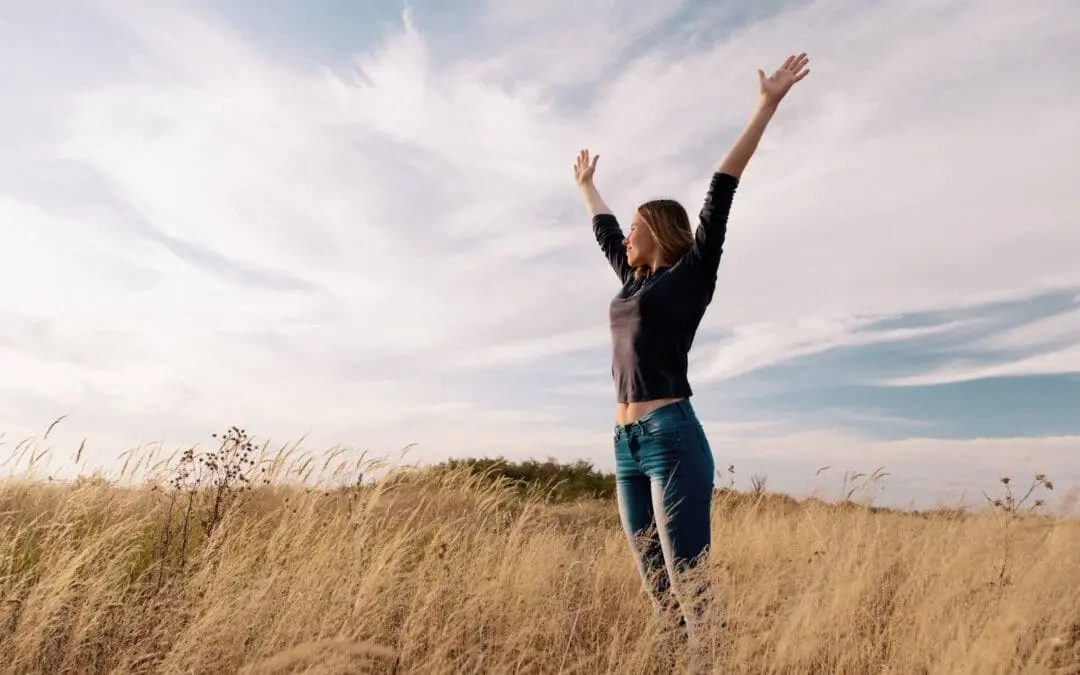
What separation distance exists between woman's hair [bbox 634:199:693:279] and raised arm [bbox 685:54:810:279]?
5.7 inches

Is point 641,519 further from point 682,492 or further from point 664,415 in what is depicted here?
point 664,415

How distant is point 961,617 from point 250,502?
6606mm

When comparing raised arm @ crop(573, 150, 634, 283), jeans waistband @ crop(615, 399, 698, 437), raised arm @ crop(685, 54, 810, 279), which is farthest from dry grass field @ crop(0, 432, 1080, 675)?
raised arm @ crop(573, 150, 634, 283)

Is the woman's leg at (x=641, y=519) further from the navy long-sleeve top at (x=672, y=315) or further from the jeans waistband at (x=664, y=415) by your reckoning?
the navy long-sleeve top at (x=672, y=315)

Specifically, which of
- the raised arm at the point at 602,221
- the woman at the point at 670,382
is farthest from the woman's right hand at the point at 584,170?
the woman at the point at 670,382

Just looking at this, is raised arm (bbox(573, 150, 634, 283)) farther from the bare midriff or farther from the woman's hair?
the bare midriff

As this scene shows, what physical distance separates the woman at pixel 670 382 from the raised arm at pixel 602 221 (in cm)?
46

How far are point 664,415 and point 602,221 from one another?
1.80 m

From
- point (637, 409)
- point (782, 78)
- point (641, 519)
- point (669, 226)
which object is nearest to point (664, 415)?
point (637, 409)

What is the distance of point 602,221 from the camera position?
15.6ft

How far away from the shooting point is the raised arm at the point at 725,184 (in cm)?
336

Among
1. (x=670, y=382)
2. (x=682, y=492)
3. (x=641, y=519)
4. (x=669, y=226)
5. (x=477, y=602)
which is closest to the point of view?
(x=682, y=492)

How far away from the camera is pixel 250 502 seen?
8.08 m

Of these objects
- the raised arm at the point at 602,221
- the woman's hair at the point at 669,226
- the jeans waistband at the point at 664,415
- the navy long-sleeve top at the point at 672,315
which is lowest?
the jeans waistband at the point at 664,415
